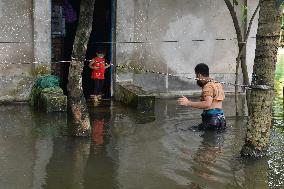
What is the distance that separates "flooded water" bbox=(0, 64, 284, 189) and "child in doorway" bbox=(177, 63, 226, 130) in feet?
0.75

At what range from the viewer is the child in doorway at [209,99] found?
841 centimetres

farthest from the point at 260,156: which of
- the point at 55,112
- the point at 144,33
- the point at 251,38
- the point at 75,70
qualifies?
the point at 251,38

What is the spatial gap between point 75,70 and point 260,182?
3.41 meters

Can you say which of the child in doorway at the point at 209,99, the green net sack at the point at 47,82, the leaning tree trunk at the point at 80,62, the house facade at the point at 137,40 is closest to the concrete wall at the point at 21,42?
the house facade at the point at 137,40

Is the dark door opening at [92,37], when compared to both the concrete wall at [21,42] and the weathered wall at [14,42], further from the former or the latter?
the weathered wall at [14,42]

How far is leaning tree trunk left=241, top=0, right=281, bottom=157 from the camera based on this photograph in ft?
22.0

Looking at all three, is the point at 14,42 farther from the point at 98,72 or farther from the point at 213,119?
the point at 213,119

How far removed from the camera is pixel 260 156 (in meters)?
7.04

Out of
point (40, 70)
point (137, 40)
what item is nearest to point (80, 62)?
point (40, 70)

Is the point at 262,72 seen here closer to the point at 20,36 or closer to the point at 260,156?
the point at 260,156

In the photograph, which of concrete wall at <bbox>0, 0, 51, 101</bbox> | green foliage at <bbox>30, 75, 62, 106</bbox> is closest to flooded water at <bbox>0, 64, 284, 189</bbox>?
green foliage at <bbox>30, 75, 62, 106</bbox>

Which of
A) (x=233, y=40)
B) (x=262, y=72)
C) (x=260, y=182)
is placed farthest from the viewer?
(x=233, y=40)

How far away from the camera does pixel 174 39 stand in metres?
12.6

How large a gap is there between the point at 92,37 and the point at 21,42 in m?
2.56
